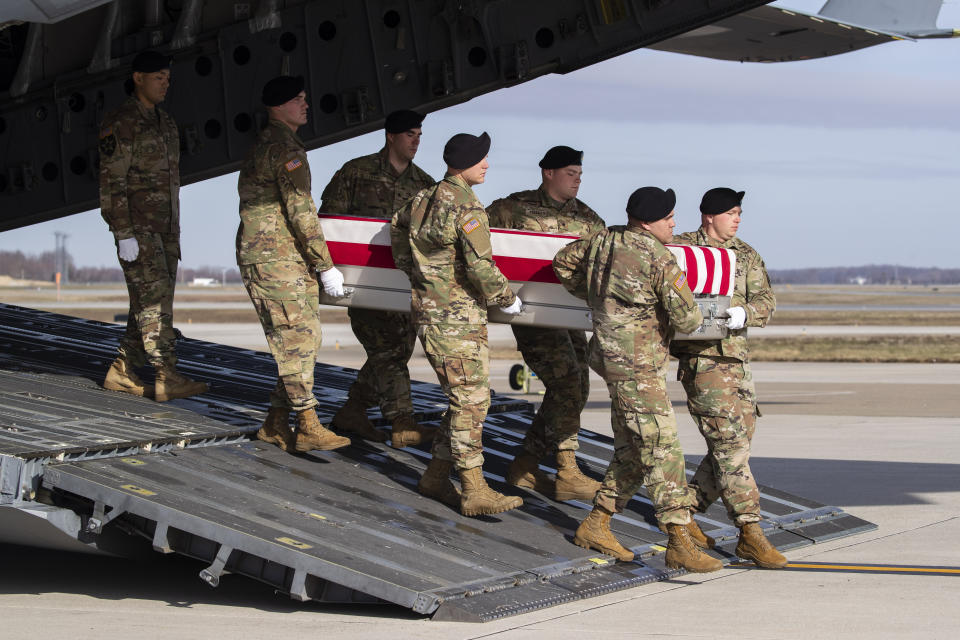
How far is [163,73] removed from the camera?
23.9 ft

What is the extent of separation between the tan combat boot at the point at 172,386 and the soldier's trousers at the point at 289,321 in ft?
3.77

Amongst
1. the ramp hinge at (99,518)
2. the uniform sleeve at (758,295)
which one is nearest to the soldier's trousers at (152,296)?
the ramp hinge at (99,518)

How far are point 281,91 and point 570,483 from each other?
265 centimetres

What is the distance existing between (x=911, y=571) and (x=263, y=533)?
128 inches

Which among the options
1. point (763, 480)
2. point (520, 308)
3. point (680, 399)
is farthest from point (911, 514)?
point (680, 399)

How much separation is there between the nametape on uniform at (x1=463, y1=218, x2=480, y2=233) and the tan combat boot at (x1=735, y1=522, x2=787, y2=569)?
2.04 metres

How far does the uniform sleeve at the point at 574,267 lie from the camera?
614cm

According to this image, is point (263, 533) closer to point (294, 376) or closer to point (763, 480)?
point (294, 376)

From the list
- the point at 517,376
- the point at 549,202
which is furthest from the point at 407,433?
the point at 517,376

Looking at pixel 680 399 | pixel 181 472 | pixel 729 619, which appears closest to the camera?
pixel 729 619

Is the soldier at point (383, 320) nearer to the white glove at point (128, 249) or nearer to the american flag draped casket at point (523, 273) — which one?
the american flag draped casket at point (523, 273)

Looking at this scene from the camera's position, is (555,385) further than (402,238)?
Yes

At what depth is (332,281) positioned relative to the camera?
6.53m

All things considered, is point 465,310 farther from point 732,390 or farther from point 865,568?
point 865,568
